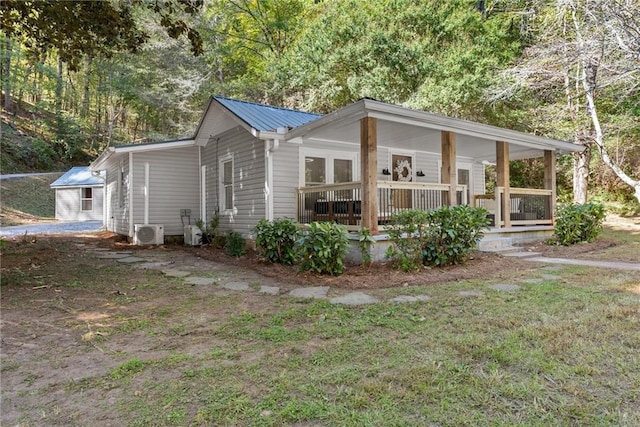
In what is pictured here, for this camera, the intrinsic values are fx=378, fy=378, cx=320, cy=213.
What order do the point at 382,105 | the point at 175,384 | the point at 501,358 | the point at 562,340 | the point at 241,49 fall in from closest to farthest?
the point at 175,384
the point at 501,358
the point at 562,340
the point at 382,105
the point at 241,49

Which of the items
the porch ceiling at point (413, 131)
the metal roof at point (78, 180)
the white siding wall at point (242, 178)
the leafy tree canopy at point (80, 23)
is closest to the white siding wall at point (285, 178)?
the white siding wall at point (242, 178)

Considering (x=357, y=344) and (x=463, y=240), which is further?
(x=463, y=240)

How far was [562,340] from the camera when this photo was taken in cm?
295

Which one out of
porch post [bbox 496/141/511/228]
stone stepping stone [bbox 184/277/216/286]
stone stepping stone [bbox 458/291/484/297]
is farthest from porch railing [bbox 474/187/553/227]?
stone stepping stone [bbox 184/277/216/286]

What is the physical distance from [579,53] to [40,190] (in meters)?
26.5

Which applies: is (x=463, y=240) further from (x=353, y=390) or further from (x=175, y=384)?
(x=175, y=384)

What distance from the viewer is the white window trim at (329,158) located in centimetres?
905

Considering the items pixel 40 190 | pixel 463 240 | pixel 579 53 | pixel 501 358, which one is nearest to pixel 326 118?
pixel 463 240

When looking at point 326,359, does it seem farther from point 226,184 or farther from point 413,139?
point 226,184

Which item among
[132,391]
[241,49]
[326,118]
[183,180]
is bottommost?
[132,391]

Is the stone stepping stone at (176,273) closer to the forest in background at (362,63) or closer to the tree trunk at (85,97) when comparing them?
the forest in background at (362,63)

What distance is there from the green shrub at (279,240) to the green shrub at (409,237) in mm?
1697

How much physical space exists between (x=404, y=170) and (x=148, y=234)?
24.5ft

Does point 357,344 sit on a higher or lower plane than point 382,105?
lower
